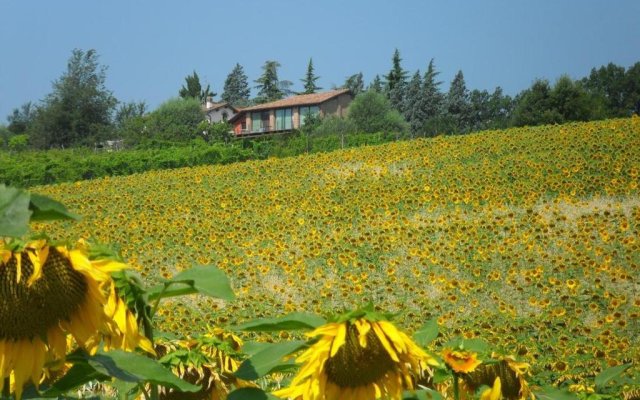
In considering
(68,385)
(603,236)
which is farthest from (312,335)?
(603,236)

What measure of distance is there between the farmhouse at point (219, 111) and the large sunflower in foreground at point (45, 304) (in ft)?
202

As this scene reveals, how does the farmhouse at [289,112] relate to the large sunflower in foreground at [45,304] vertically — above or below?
above

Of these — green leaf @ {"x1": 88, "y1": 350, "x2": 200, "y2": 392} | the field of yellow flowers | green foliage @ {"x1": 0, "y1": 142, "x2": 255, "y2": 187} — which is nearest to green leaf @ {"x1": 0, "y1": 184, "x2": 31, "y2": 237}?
green leaf @ {"x1": 88, "y1": 350, "x2": 200, "y2": 392}

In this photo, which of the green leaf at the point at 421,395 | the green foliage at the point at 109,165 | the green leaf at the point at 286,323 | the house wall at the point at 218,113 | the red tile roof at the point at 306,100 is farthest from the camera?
the house wall at the point at 218,113

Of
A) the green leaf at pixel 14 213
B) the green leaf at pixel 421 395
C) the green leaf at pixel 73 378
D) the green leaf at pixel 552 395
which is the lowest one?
the green leaf at pixel 552 395

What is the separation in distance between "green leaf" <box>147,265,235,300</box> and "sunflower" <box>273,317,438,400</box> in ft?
0.40

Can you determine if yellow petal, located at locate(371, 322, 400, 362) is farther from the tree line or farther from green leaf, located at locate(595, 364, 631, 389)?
the tree line

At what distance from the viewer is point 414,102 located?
179 ft

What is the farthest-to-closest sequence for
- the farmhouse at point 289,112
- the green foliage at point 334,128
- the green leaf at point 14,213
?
the farmhouse at point 289,112, the green foliage at point 334,128, the green leaf at point 14,213

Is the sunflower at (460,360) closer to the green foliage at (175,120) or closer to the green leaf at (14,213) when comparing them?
the green leaf at (14,213)

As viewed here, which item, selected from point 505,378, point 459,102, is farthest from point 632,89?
point 505,378

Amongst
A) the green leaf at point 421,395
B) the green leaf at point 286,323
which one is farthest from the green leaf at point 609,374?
the green leaf at point 286,323

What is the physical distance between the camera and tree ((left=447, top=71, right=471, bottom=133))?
54.9 metres

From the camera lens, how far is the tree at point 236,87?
85062 millimetres
